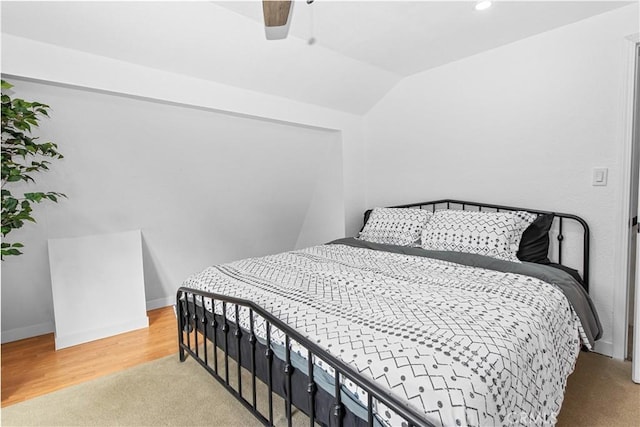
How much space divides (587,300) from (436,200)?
1374mm

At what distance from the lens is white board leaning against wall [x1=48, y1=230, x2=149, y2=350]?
102 inches

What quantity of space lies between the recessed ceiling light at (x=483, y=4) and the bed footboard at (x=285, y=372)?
2115 millimetres

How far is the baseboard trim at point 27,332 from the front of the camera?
262cm

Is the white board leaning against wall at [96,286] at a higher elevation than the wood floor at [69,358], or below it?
higher

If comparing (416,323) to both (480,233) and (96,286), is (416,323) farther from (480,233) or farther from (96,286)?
(96,286)

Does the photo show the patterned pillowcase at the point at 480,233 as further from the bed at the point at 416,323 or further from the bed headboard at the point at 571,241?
the bed headboard at the point at 571,241

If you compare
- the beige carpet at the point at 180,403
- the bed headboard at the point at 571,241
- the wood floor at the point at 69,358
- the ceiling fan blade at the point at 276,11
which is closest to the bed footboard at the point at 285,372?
the beige carpet at the point at 180,403

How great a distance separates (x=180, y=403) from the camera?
6.04 ft

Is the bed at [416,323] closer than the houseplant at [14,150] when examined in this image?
Yes

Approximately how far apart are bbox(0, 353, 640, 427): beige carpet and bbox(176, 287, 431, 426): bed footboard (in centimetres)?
14

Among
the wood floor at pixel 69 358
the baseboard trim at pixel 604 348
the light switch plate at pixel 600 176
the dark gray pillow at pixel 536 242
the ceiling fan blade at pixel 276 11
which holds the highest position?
the ceiling fan blade at pixel 276 11

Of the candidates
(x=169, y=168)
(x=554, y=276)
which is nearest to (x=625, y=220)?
(x=554, y=276)

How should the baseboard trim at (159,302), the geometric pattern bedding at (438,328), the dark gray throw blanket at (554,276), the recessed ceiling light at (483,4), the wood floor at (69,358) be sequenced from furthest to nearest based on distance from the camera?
1. the baseboard trim at (159,302)
2. the wood floor at (69,358)
3. the recessed ceiling light at (483,4)
4. the dark gray throw blanket at (554,276)
5. the geometric pattern bedding at (438,328)

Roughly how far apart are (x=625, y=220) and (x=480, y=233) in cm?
88
